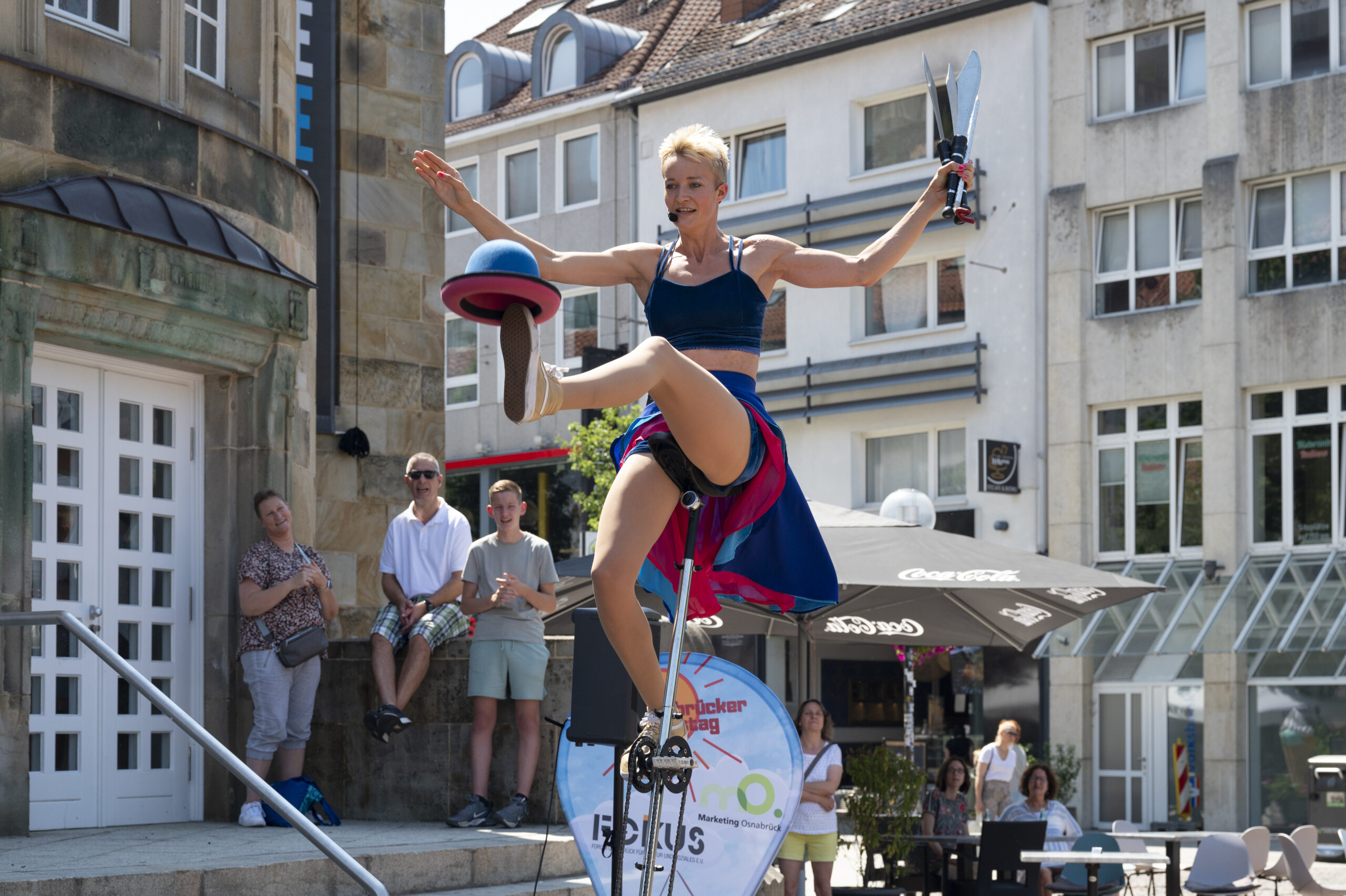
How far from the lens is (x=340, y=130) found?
49.6 feet

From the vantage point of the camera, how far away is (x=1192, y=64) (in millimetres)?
27734

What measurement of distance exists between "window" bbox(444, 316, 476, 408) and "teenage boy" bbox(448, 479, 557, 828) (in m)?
27.9

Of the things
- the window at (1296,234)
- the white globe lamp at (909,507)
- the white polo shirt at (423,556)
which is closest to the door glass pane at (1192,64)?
the window at (1296,234)

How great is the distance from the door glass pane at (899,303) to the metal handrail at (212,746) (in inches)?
983

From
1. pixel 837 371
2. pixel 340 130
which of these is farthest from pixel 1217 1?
pixel 340 130

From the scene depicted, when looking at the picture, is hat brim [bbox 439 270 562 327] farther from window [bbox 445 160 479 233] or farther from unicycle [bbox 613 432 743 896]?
window [bbox 445 160 479 233]

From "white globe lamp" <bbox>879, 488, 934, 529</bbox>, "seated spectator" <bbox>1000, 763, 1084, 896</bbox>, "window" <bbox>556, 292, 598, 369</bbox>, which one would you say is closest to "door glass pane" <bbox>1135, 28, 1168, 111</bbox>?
"window" <bbox>556, 292, 598, 369</bbox>

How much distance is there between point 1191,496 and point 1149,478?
742mm

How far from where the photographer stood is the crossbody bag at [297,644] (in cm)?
977

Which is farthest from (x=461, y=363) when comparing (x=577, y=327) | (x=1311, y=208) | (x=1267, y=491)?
(x=1311, y=208)

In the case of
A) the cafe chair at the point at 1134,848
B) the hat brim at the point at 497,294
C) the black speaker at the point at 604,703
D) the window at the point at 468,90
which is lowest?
the cafe chair at the point at 1134,848

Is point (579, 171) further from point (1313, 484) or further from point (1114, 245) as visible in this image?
point (1313, 484)

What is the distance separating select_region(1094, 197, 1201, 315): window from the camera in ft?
90.2

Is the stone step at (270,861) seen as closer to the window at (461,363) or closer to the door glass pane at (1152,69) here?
the door glass pane at (1152,69)
